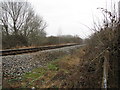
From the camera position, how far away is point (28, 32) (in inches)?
1125

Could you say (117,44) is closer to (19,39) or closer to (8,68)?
(8,68)

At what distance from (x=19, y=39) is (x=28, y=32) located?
5.30 metres

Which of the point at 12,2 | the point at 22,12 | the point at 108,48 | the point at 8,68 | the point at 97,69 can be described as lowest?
the point at 8,68

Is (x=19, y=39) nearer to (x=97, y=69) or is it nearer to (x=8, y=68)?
(x=8, y=68)

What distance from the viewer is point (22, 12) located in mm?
31484

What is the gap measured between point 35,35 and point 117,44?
85.6 feet

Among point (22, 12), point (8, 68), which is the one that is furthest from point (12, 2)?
point (8, 68)

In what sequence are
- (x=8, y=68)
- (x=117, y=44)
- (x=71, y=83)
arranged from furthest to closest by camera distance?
(x=8, y=68), (x=71, y=83), (x=117, y=44)

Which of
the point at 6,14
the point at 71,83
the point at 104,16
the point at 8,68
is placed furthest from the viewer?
the point at 6,14

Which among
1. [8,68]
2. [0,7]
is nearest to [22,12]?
[0,7]

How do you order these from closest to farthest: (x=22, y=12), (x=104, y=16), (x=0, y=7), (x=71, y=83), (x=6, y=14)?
(x=71, y=83)
(x=104, y=16)
(x=0, y=7)
(x=6, y=14)
(x=22, y=12)

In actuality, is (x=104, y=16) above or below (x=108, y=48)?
above

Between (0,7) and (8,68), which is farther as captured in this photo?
(0,7)

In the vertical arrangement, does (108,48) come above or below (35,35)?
below
